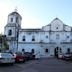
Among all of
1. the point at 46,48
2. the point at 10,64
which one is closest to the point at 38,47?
the point at 46,48

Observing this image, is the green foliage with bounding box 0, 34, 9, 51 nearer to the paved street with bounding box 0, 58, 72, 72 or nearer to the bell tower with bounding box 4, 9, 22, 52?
the bell tower with bounding box 4, 9, 22, 52

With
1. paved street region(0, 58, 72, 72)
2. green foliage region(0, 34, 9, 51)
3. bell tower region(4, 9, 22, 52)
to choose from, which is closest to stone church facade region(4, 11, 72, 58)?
bell tower region(4, 9, 22, 52)

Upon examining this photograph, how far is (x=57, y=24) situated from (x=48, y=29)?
9.66ft

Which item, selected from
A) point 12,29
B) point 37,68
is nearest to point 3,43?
point 12,29

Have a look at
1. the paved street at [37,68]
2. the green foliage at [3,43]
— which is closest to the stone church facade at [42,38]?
the green foliage at [3,43]

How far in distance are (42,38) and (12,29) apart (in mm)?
9498

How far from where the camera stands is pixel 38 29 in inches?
2077

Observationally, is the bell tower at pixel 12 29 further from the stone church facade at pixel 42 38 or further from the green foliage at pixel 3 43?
the green foliage at pixel 3 43

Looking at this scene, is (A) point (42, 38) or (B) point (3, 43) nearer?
(A) point (42, 38)

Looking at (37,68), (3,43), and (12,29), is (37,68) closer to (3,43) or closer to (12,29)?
(3,43)

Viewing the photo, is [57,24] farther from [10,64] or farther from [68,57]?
[10,64]

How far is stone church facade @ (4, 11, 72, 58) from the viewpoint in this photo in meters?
51.0

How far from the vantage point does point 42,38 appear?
51.9 meters

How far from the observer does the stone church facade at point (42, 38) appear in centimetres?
5103
